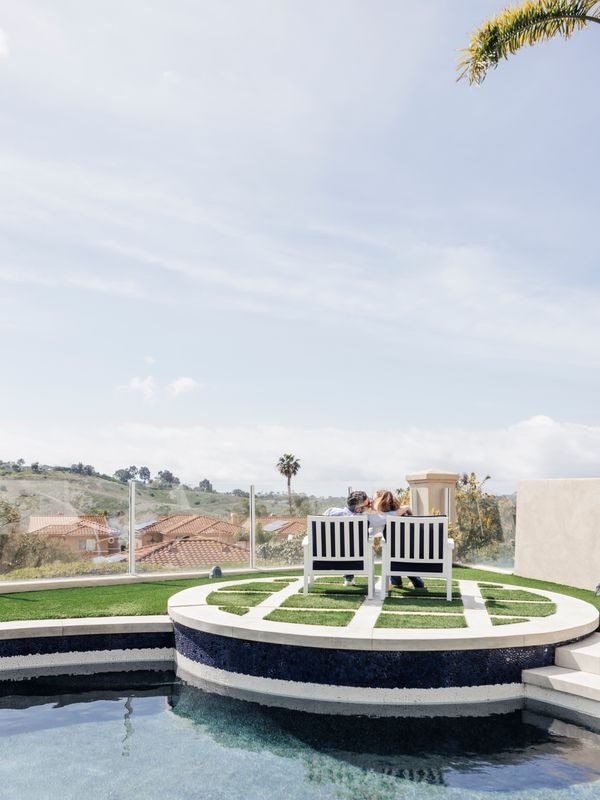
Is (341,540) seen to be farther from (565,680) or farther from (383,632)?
(565,680)

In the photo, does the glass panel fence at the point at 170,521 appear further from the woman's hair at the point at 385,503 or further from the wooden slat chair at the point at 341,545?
the wooden slat chair at the point at 341,545

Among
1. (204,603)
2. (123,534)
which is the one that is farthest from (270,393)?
(204,603)

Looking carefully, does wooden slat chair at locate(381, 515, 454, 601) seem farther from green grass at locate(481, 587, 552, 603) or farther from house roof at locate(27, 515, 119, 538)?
house roof at locate(27, 515, 119, 538)

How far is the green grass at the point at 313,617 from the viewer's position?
642 cm

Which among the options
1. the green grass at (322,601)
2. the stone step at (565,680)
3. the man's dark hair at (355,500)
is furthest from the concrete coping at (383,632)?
the man's dark hair at (355,500)

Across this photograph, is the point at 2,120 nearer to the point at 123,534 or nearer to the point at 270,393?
the point at 123,534

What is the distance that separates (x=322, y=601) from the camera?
7.66 meters

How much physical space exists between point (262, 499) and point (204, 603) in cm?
540

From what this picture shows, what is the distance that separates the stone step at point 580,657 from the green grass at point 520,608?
659mm

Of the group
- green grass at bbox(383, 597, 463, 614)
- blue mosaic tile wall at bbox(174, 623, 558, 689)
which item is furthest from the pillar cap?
blue mosaic tile wall at bbox(174, 623, 558, 689)

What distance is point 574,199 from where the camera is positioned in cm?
1366

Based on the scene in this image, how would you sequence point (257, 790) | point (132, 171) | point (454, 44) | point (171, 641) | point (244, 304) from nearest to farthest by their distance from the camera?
1. point (257, 790)
2. point (171, 641)
3. point (454, 44)
4. point (132, 171)
5. point (244, 304)

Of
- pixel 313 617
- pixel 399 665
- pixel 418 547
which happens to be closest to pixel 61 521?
pixel 313 617

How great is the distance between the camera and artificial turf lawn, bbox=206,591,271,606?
7.54 metres
